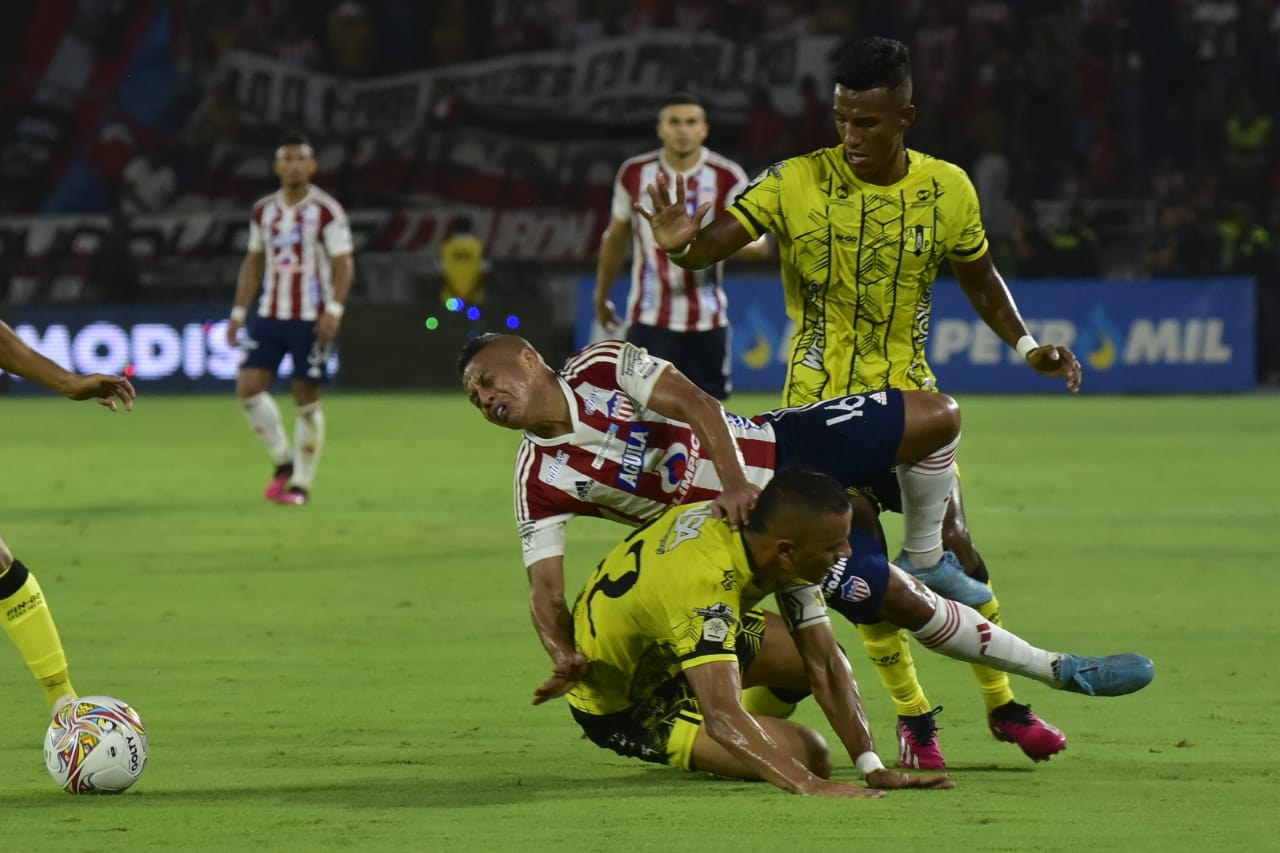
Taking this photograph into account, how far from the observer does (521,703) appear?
659cm

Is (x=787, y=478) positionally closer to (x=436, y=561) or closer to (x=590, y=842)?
(x=590, y=842)

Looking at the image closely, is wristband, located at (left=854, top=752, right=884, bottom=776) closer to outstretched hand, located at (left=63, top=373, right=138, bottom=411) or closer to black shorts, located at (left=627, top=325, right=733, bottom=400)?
outstretched hand, located at (left=63, top=373, right=138, bottom=411)

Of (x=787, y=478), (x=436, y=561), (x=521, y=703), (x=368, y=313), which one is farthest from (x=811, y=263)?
(x=368, y=313)

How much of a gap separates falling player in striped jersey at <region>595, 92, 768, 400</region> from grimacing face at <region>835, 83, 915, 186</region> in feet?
14.0

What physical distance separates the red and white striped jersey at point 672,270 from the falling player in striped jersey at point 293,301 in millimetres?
3083

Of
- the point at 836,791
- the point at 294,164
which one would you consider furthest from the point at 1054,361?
the point at 294,164

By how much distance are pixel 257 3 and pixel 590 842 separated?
24.9 meters

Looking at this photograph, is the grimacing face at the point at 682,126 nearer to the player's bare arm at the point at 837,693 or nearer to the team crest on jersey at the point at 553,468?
the team crest on jersey at the point at 553,468

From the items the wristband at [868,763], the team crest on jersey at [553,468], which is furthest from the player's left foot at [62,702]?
the wristband at [868,763]

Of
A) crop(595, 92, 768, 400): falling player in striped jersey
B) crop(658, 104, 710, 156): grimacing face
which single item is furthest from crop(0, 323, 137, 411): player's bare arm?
crop(658, 104, 710, 156): grimacing face

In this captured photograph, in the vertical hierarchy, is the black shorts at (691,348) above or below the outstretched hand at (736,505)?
below

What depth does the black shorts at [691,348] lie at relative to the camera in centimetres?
1045

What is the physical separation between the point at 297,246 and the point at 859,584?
28.3 feet

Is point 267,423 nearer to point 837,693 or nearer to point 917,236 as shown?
point 917,236
